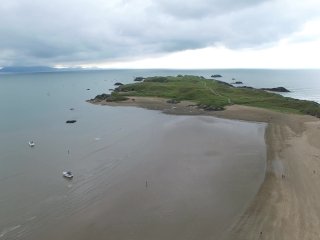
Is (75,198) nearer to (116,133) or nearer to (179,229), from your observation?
(179,229)

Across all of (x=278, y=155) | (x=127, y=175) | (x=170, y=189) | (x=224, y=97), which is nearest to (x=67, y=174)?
(x=127, y=175)

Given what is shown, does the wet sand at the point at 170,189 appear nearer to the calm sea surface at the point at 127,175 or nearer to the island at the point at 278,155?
the calm sea surface at the point at 127,175

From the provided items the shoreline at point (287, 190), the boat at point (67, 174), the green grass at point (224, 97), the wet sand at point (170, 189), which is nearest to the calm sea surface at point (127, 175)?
the wet sand at point (170, 189)

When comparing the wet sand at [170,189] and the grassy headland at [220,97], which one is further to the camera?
the grassy headland at [220,97]

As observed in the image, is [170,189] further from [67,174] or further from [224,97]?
[224,97]

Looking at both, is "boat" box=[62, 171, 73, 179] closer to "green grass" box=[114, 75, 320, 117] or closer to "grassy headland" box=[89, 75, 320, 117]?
"grassy headland" box=[89, 75, 320, 117]

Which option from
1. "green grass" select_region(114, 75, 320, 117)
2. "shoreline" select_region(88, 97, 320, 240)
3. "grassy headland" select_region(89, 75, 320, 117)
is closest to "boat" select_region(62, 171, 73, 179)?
"shoreline" select_region(88, 97, 320, 240)
